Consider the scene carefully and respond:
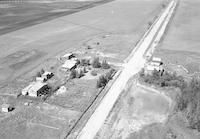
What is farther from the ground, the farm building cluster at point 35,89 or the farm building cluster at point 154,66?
the farm building cluster at point 154,66

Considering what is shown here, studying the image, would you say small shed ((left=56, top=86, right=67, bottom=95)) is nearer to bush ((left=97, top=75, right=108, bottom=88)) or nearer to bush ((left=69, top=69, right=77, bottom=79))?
bush ((left=69, top=69, right=77, bottom=79))

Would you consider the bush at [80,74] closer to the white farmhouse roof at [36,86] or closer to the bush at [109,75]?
the bush at [109,75]

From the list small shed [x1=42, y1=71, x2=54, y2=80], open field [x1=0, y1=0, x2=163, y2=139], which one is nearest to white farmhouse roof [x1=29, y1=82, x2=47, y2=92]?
open field [x1=0, y1=0, x2=163, y2=139]

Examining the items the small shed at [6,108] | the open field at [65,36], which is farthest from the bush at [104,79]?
the small shed at [6,108]

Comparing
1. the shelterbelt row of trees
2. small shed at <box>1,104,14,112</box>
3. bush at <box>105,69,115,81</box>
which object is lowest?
small shed at <box>1,104,14,112</box>

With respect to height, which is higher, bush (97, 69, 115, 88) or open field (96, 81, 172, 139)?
bush (97, 69, 115, 88)

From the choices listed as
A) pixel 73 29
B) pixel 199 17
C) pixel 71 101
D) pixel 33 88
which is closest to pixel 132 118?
pixel 71 101

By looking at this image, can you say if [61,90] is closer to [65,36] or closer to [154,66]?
[154,66]
